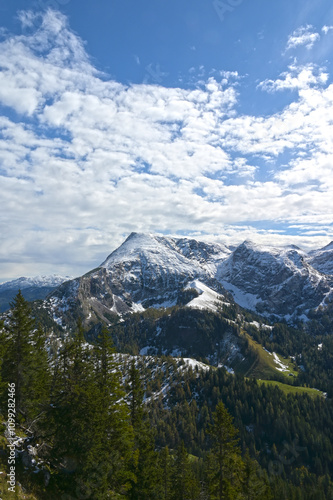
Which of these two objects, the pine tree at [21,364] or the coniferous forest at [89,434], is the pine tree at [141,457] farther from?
the pine tree at [21,364]

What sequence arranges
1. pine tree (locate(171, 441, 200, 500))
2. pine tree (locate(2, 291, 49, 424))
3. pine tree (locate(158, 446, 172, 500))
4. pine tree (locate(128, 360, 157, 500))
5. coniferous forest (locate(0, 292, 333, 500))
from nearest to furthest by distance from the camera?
coniferous forest (locate(0, 292, 333, 500))
pine tree (locate(128, 360, 157, 500))
pine tree (locate(2, 291, 49, 424))
pine tree (locate(158, 446, 172, 500))
pine tree (locate(171, 441, 200, 500))

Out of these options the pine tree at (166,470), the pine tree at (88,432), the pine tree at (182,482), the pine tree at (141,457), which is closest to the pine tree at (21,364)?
the pine tree at (88,432)

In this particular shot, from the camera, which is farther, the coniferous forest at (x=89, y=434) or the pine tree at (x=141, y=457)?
the pine tree at (x=141, y=457)

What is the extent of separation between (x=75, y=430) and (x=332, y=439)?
18468cm

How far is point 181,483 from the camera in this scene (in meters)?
46.7

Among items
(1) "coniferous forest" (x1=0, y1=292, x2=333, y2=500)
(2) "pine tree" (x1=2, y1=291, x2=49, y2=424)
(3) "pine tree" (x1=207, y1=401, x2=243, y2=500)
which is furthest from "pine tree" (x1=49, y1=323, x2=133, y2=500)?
(3) "pine tree" (x1=207, y1=401, x2=243, y2=500)

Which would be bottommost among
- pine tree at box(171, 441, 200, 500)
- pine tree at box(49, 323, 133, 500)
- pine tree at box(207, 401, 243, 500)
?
pine tree at box(171, 441, 200, 500)

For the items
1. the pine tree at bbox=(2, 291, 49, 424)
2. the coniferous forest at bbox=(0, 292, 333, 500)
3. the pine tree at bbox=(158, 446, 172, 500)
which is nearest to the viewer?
the coniferous forest at bbox=(0, 292, 333, 500)

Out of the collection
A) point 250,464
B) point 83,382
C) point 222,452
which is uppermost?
point 83,382

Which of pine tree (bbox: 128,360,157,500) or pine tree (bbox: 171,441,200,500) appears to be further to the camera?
pine tree (bbox: 171,441,200,500)

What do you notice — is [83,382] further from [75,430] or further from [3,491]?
[3,491]

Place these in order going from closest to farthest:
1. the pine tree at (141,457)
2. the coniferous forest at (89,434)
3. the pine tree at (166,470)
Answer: the coniferous forest at (89,434) < the pine tree at (141,457) < the pine tree at (166,470)

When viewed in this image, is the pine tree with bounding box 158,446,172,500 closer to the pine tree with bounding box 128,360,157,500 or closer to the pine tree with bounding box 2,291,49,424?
the pine tree with bounding box 128,360,157,500

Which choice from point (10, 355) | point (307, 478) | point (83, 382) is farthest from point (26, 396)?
point (307, 478)
